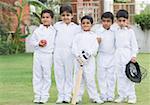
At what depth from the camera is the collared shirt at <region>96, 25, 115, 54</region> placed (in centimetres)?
827

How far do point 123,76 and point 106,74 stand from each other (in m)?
0.27

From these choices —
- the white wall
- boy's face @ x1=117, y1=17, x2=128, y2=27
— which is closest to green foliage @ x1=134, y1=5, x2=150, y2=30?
the white wall

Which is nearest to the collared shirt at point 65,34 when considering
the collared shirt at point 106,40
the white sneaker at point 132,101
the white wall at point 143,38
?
the collared shirt at point 106,40

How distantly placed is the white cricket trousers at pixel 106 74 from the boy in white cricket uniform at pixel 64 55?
0.50 metres

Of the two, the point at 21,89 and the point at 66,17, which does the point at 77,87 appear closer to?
the point at 66,17

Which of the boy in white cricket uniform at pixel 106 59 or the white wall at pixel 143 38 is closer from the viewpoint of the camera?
the boy in white cricket uniform at pixel 106 59

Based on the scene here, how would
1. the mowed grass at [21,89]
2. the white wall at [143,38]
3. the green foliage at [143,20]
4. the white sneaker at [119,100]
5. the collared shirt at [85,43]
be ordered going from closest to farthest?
the collared shirt at [85,43] < the white sneaker at [119,100] < the mowed grass at [21,89] < the green foliage at [143,20] < the white wall at [143,38]

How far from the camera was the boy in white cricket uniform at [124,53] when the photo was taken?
8273 mm

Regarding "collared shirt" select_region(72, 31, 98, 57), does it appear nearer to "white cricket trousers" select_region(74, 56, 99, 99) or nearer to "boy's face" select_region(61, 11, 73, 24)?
"white cricket trousers" select_region(74, 56, 99, 99)

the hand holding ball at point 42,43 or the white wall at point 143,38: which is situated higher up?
the hand holding ball at point 42,43

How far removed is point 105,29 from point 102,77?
2.55 feet

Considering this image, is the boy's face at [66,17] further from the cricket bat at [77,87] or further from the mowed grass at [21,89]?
the mowed grass at [21,89]

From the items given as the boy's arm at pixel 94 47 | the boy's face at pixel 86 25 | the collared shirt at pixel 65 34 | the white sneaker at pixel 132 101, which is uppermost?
the boy's face at pixel 86 25

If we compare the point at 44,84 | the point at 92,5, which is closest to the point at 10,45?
the point at 92,5
